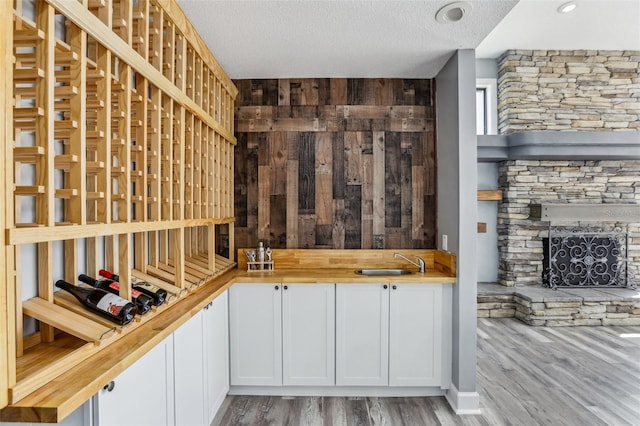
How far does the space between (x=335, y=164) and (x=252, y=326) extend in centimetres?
153

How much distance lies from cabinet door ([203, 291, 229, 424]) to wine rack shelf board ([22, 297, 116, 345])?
106 centimetres

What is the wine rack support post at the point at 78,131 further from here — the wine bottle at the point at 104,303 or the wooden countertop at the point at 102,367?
the wooden countertop at the point at 102,367

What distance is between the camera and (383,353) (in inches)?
126

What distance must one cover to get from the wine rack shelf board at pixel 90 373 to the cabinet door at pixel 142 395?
65mm

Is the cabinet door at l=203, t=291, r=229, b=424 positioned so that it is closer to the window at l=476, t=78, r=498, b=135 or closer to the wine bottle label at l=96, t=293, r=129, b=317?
the wine bottle label at l=96, t=293, r=129, b=317

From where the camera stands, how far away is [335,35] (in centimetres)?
278

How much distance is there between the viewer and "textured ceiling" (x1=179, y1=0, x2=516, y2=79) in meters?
2.40

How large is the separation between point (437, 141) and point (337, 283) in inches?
58.9

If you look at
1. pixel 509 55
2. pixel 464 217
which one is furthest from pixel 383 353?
pixel 509 55

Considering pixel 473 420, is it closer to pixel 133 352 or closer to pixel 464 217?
pixel 464 217

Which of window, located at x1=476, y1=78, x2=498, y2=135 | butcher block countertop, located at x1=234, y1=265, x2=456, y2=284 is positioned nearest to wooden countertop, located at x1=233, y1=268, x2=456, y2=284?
butcher block countertop, located at x1=234, y1=265, x2=456, y2=284

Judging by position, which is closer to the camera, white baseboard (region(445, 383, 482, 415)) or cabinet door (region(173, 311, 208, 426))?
cabinet door (region(173, 311, 208, 426))

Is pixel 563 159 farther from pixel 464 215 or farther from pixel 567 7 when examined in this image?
pixel 464 215

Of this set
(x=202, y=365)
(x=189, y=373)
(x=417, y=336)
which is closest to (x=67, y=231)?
(x=189, y=373)
